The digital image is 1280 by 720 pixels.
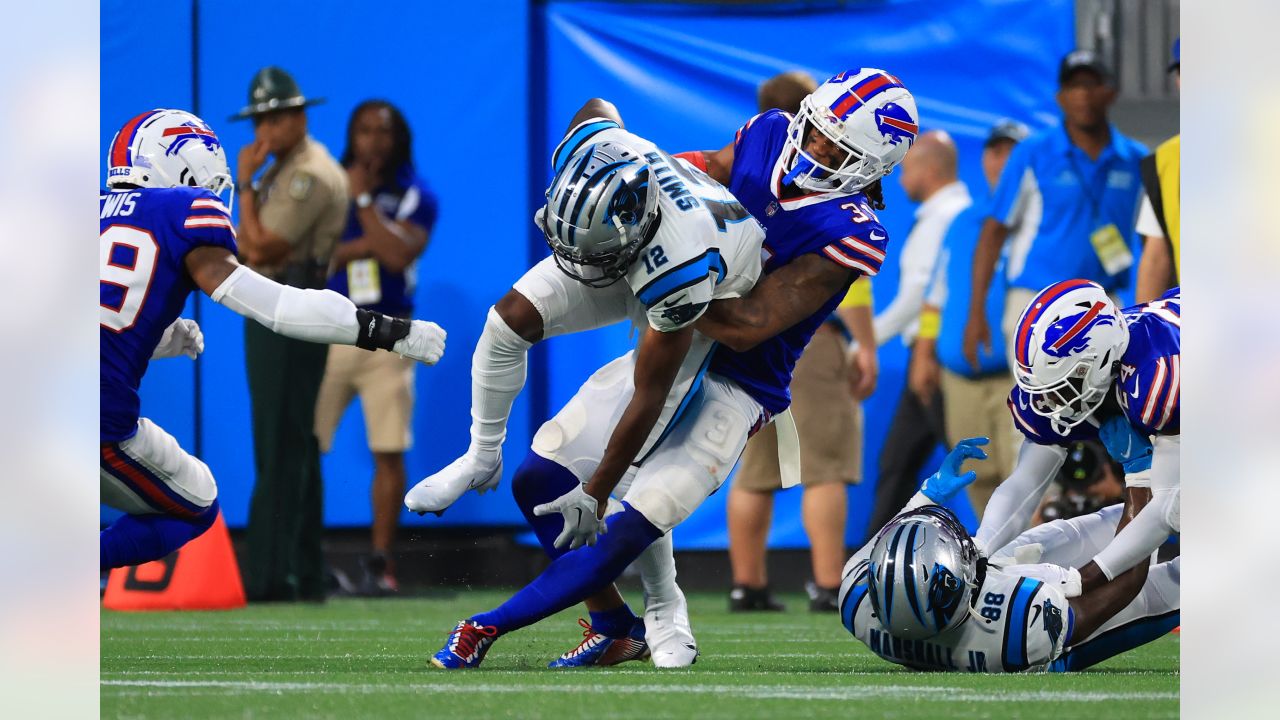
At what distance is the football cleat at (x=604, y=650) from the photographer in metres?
4.25

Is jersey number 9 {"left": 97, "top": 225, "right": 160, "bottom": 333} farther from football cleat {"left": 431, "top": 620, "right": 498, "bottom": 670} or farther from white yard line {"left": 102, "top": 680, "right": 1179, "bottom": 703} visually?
football cleat {"left": 431, "top": 620, "right": 498, "bottom": 670}

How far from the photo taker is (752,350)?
4.19 m

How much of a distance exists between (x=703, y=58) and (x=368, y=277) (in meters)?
1.86

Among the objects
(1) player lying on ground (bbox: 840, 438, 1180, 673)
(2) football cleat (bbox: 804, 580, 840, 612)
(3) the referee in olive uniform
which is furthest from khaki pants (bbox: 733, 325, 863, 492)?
(1) player lying on ground (bbox: 840, 438, 1180, 673)

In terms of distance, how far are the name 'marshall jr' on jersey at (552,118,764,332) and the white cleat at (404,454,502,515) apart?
55 cm

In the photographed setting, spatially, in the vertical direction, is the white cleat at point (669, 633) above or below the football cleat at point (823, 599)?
above

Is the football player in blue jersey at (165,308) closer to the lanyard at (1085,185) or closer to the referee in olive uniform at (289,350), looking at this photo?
the referee in olive uniform at (289,350)

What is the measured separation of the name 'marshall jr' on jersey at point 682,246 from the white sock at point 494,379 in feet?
1.09

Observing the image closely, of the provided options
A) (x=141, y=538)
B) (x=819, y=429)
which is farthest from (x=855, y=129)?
(x=819, y=429)

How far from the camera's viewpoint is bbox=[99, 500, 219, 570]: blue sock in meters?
4.57

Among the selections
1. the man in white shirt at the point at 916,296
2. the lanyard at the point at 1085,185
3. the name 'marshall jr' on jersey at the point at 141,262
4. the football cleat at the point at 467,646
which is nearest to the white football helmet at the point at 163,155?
the name 'marshall jr' on jersey at the point at 141,262
